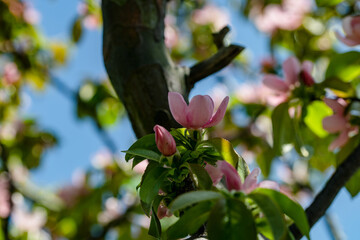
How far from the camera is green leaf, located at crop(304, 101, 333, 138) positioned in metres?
1.01

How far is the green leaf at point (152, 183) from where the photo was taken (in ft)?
1.79

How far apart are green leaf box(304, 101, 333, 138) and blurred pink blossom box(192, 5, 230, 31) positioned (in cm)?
213

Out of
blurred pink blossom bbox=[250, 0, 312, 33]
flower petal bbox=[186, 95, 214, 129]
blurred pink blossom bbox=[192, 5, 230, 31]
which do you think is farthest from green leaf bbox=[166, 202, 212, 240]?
blurred pink blossom bbox=[192, 5, 230, 31]

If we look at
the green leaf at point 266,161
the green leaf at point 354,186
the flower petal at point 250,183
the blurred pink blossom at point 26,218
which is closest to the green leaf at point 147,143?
the flower petal at point 250,183

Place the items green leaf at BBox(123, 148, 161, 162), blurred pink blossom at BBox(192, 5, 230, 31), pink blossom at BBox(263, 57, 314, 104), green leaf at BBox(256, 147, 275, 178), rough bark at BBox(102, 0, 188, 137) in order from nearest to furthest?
green leaf at BBox(123, 148, 161, 162)
rough bark at BBox(102, 0, 188, 137)
pink blossom at BBox(263, 57, 314, 104)
green leaf at BBox(256, 147, 275, 178)
blurred pink blossom at BBox(192, 5, 230, 31)

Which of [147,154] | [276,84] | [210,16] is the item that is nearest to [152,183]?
[147,154]

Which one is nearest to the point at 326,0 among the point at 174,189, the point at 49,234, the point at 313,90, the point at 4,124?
the point at 313,90

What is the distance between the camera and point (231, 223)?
1.50ft

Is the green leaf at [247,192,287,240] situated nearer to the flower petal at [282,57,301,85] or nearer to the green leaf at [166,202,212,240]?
the green leaf at [166,202,212,240]

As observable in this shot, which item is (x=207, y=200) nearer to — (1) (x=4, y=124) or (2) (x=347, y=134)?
(2) (x=347, y=134)

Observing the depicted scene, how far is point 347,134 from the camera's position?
94cm

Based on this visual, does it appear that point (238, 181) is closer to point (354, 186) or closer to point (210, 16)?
point (354, 186)

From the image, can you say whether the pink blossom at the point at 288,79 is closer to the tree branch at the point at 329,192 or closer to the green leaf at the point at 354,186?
the green leaf at the point at 354,186

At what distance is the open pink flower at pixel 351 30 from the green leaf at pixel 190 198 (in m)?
0.62
